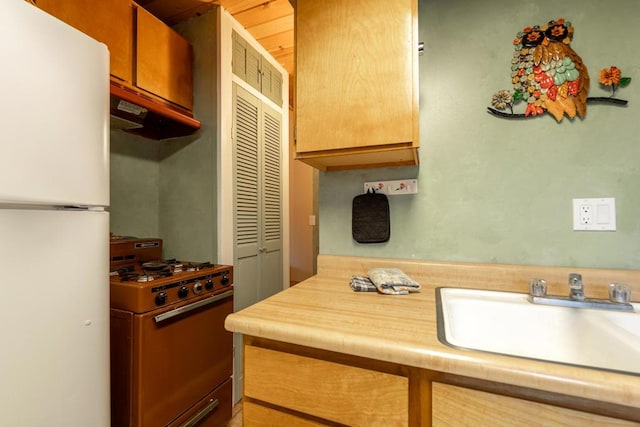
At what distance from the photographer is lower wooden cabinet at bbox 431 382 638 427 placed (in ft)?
1.65

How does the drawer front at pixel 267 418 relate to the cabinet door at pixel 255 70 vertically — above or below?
below

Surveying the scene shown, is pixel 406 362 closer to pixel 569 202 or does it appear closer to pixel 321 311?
pixel 321 311

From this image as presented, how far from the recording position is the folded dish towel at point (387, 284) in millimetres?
983

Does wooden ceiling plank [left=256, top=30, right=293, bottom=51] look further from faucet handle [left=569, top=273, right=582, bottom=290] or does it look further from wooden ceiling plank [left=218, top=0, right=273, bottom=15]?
faucet handle [left=569, top=273, right=582, bottom=290]

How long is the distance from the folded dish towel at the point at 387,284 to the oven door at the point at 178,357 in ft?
2.89

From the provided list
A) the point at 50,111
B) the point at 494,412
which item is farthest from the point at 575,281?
the point at 50,111

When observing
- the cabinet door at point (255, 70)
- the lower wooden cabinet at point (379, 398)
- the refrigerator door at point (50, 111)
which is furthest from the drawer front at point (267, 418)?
the cabinet door at point (255, 70)

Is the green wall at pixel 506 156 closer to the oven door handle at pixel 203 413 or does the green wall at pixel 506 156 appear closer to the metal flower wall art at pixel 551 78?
the metal flower wall art at pixel 551 78

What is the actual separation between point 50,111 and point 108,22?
0.90 m

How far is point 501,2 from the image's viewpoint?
112 centimetres

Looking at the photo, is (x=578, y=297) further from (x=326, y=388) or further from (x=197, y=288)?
(x=197, y=288)

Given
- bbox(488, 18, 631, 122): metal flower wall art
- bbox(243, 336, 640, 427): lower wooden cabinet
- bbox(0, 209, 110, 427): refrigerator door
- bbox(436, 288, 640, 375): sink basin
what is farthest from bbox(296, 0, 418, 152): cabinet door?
bbox(0, 209, 110, 427): refrigerator door

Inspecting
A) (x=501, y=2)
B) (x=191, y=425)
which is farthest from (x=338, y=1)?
(x=191, y=425)

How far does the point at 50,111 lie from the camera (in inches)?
32.4
